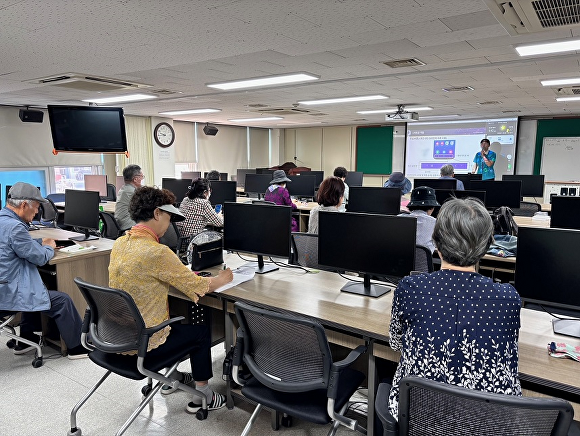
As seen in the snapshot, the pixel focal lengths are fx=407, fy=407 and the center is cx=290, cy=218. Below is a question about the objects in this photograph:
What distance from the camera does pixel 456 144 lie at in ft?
33.6

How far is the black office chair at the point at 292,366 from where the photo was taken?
1709 mm

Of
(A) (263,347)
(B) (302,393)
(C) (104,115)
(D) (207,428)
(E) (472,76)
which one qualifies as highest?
(E) (472,76)

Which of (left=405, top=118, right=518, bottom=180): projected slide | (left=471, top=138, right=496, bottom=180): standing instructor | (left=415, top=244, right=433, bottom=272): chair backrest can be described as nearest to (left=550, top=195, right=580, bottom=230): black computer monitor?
(left=415, top=244, right=433, bottom=272): chair backrest

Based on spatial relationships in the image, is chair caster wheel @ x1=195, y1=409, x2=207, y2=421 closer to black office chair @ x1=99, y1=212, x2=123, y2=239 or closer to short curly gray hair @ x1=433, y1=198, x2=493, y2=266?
short curly gray hair @ x1=433, y1=198, x2=493, y2=266

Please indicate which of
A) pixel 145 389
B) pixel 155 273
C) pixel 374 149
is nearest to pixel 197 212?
pixel 145 389

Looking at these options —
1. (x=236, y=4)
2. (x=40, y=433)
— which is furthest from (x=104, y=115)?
(x=40, y=433)

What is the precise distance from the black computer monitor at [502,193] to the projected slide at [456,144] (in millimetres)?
4701

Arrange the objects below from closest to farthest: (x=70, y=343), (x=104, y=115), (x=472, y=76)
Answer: (x=70, y=343) → (x=472, y=76) → (x=104, y=115)

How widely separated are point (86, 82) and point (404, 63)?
3.79 m

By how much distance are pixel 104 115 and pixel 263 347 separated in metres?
5.23

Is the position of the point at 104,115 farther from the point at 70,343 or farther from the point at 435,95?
the point at 435,95

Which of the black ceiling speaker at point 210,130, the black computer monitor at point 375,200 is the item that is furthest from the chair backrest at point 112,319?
the black ceiling speaker at point 210,130

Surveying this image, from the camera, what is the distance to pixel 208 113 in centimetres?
878

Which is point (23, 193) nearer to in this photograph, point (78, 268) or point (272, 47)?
point (78, 268)
